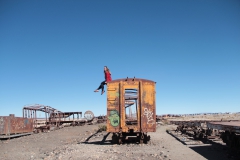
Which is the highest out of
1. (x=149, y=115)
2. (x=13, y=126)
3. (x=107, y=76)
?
(x=107, y=76)

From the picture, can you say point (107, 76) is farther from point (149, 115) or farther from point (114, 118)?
point (149, 115)

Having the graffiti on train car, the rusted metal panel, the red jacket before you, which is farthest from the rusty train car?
the graffiti on train car

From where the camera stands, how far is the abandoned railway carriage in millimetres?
13164

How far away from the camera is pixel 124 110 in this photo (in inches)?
526

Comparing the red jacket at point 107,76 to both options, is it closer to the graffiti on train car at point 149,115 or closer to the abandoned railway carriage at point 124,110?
the abandoned railway carriage at point 124,110

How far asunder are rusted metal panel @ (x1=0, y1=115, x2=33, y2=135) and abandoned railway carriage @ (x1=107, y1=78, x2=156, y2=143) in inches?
441

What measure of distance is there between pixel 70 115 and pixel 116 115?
27.9m

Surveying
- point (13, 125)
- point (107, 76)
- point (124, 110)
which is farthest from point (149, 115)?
point (13, 125)

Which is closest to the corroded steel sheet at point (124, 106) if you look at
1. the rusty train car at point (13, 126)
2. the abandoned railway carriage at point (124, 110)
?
the abandoned railway carriage at point (124, 110)

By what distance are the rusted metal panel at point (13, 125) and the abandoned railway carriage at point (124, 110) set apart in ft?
36.7

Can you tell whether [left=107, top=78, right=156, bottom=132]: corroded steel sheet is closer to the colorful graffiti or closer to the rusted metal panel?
the colorful graffiti

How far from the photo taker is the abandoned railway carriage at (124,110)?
1316cm

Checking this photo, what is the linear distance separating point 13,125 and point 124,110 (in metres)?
12.9

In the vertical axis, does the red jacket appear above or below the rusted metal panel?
above
